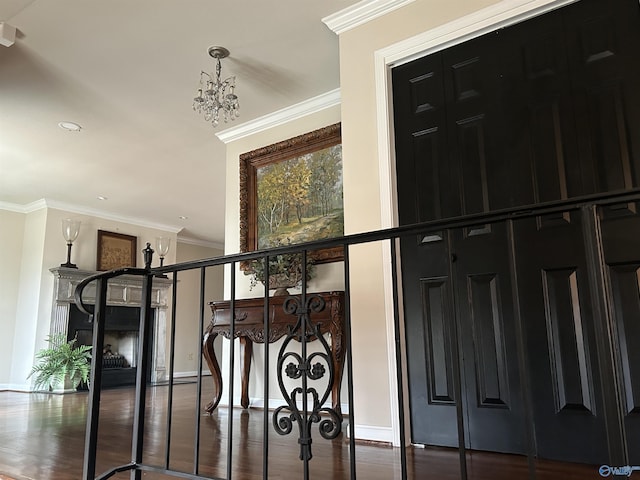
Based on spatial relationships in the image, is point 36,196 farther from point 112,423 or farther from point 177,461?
point 177,461

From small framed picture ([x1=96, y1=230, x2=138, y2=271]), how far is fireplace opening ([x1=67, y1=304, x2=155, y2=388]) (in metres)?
0.65

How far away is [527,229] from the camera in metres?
2.09

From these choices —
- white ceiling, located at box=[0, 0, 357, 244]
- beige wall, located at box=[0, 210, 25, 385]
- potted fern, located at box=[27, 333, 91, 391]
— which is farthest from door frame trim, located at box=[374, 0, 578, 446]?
beige wall, located at box=[0, 210, 25, 385]

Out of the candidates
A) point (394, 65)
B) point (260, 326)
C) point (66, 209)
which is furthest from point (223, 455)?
point (66, 209)

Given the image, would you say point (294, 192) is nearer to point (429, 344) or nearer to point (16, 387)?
point (429, 344)

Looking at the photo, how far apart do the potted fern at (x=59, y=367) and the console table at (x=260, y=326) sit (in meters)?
3.23

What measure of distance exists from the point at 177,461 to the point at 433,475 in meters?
1.08

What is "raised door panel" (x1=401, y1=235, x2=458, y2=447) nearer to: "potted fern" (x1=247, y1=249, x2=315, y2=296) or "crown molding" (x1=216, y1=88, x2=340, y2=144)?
"potted fern" (x1=247, y1=249, x2=315, y2=296)

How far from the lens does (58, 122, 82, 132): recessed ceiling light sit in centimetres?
426

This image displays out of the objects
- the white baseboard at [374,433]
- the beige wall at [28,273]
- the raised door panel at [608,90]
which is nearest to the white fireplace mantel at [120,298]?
the beige wall at [28,273]

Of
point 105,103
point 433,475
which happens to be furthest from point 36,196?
point 433,475

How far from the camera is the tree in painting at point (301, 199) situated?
3.76 m

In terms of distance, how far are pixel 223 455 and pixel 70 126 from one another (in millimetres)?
3415

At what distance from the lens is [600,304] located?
1.03m
